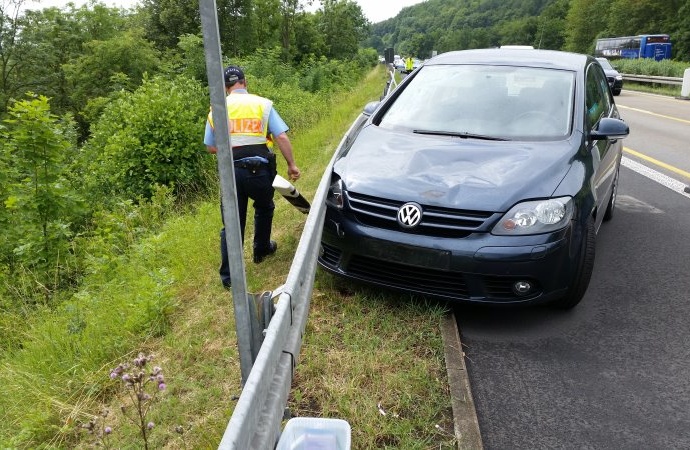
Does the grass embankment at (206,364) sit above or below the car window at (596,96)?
below

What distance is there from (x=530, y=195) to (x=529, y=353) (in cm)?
99

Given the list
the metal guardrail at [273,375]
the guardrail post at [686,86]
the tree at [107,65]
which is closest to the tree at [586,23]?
the guardrail post at [686,86]

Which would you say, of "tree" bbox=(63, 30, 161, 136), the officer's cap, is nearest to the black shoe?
the officer's cap

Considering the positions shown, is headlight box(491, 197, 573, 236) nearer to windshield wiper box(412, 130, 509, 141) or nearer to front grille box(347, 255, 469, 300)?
front grille box(347, 255, 469, 300)

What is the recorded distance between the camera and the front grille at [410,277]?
354 cm

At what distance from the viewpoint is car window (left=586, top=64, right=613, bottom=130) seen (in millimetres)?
4543

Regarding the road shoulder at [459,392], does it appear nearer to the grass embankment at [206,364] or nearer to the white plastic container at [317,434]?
the grass embankment at [206,364]

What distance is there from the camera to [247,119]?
4.34 m

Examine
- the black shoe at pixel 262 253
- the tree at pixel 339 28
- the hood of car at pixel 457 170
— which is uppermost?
the tree at pixel 339 28

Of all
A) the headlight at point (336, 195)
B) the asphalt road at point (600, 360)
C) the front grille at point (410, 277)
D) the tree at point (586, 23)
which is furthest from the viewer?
the tree at point (586, 23)

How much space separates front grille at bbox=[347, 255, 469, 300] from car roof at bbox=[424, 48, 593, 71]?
2374mm

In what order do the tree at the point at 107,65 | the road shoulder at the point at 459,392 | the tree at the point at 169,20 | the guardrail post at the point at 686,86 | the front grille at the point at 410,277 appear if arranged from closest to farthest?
the road shoulder at the point at 459,392, the front grille at the point at 410,277, the guardrail post at the point at 686,86, the tree at the point at 107,65, the tree at the point at 169,20

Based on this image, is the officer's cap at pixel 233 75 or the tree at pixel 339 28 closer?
A: the officer's cap at pixel 233 75

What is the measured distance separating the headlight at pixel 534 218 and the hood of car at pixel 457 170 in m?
0.06
